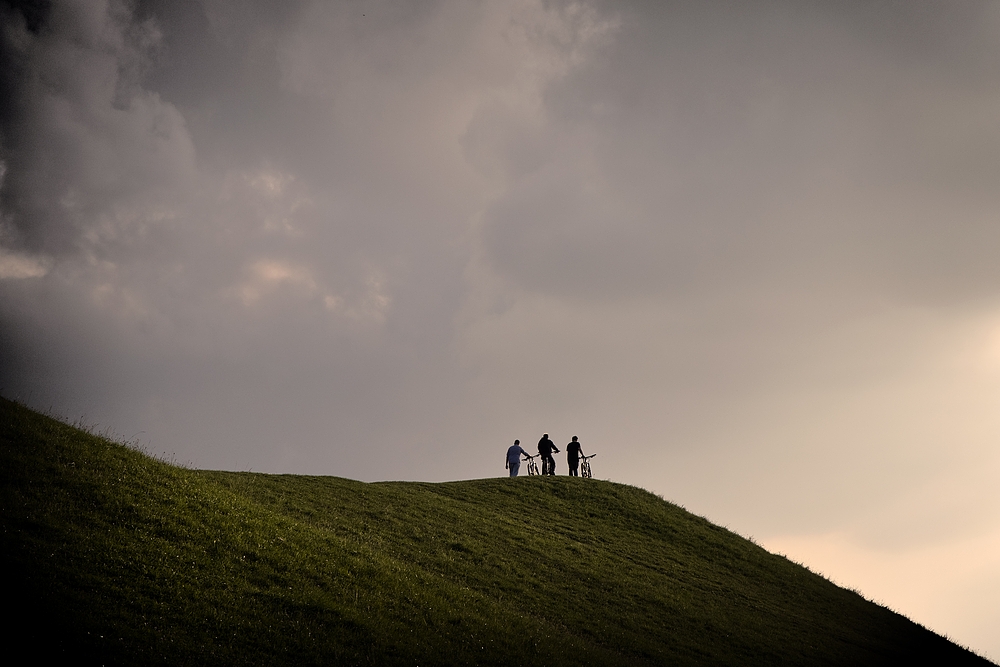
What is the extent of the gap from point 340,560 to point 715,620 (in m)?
14.9

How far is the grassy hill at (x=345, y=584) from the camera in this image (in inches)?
555

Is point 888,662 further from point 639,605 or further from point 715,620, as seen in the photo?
point 639,605

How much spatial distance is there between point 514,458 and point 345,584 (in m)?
29.9

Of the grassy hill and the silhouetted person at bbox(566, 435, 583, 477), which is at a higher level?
the silhouetted person at bbox(566, 435, 583, 477)

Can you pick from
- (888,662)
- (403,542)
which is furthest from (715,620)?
(403,542)

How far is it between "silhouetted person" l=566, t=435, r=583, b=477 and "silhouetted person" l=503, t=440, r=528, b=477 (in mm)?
3152

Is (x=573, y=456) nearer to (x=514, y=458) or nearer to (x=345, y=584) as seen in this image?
(x=514, y=458)

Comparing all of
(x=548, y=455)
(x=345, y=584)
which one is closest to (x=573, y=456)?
(x=548, y=455)

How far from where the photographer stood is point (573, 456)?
160ft

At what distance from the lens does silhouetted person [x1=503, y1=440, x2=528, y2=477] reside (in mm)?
47625

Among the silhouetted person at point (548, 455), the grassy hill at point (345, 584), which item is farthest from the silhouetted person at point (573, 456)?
the grassy hill at point (345, 584)

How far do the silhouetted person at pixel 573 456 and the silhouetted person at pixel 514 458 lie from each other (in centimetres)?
315

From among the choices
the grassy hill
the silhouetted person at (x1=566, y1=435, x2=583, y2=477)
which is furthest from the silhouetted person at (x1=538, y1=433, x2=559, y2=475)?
the grassy hill

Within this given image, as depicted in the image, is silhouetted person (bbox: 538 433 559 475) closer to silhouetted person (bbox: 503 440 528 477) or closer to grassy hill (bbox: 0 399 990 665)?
silhouetted person (bbox: 503 440 528 477)
